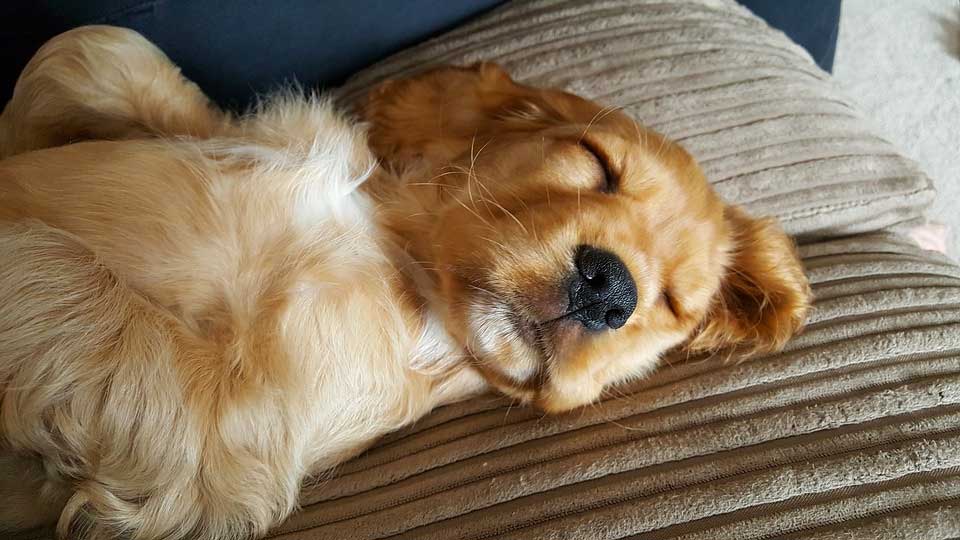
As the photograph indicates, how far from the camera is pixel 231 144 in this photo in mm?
1336

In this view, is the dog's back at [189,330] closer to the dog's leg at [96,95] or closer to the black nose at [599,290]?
the dog's leg at [96,95]

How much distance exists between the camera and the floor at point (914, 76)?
2.83 m

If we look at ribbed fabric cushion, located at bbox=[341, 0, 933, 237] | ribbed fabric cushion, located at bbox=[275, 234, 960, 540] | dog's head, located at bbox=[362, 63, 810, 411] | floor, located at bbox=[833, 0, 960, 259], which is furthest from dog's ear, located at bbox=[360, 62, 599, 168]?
floor, located at bbox=[833, 0, 960, 259]

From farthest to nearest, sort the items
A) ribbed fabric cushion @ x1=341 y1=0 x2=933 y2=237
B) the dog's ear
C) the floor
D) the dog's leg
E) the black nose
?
the floor → ribbed fabric cushion @ x1=341 y1=0 x2=933 y2=237 → the dog's ear → the dog's leg → the black nose

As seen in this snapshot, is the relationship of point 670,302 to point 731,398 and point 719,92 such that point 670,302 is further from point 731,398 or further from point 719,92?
point 719,92

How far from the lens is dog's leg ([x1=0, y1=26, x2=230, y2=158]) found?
133cm

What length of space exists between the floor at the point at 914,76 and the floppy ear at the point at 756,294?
159cm

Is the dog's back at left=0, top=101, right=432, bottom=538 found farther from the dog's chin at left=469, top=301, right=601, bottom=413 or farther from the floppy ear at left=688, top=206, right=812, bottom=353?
the floppy ear at left=688, top=206, right=812, bottom=353

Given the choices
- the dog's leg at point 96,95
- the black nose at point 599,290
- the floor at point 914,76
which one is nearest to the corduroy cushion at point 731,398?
the black nose at point 599,290

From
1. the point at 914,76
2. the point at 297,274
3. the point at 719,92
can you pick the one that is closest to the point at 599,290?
the point at 297,274

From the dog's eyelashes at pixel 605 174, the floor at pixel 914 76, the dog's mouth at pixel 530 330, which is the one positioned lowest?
the floor at pixel 914 76

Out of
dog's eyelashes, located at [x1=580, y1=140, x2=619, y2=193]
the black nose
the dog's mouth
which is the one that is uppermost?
dog's eyelashes, located at [x1=580, y1=140, x2=619, y2=193]

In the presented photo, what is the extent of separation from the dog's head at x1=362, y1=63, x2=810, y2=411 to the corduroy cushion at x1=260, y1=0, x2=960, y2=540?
0.12 meters

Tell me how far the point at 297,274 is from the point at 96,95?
1.92 feet
